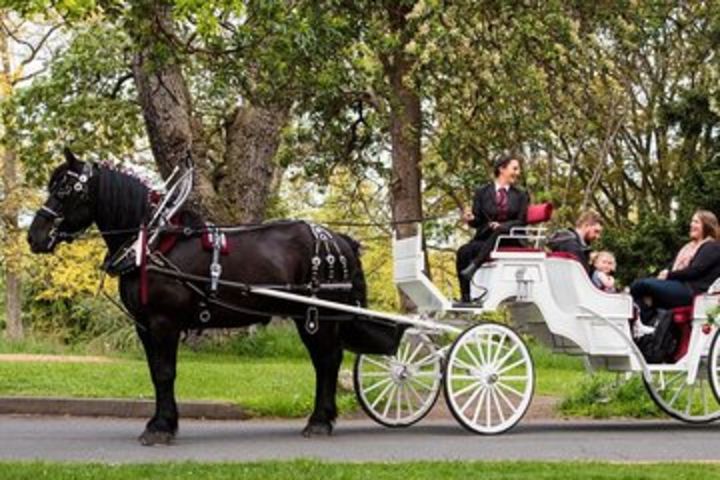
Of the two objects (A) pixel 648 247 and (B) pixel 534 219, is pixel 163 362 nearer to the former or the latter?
(B) pixel 534 219

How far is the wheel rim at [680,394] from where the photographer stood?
13.5 m

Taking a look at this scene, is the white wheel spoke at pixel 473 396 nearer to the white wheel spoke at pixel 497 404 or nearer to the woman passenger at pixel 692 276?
the white wheel spoke at pixel 497 404

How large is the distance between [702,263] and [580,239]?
1204 millimetres

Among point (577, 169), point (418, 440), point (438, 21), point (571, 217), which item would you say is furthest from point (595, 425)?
point (577, 169)

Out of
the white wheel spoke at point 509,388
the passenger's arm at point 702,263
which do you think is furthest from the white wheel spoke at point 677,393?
the white wheel spoke at point 509,388

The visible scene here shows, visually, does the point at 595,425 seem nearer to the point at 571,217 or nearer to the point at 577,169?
the point at 571,217

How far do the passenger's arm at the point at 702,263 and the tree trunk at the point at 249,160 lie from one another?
526 inches

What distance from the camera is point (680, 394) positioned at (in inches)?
547

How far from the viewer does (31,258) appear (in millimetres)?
43250

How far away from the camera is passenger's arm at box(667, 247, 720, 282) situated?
13344mm

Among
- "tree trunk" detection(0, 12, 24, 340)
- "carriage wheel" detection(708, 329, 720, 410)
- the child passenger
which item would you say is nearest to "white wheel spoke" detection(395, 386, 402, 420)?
the child passenger

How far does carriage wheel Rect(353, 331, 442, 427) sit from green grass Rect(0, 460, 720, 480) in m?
3.50

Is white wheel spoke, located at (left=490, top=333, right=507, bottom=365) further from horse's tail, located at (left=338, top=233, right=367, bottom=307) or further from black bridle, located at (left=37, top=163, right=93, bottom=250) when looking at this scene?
black bridle, located at (left=37, top=163, right=93, bottom=250)

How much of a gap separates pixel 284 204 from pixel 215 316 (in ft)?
110
